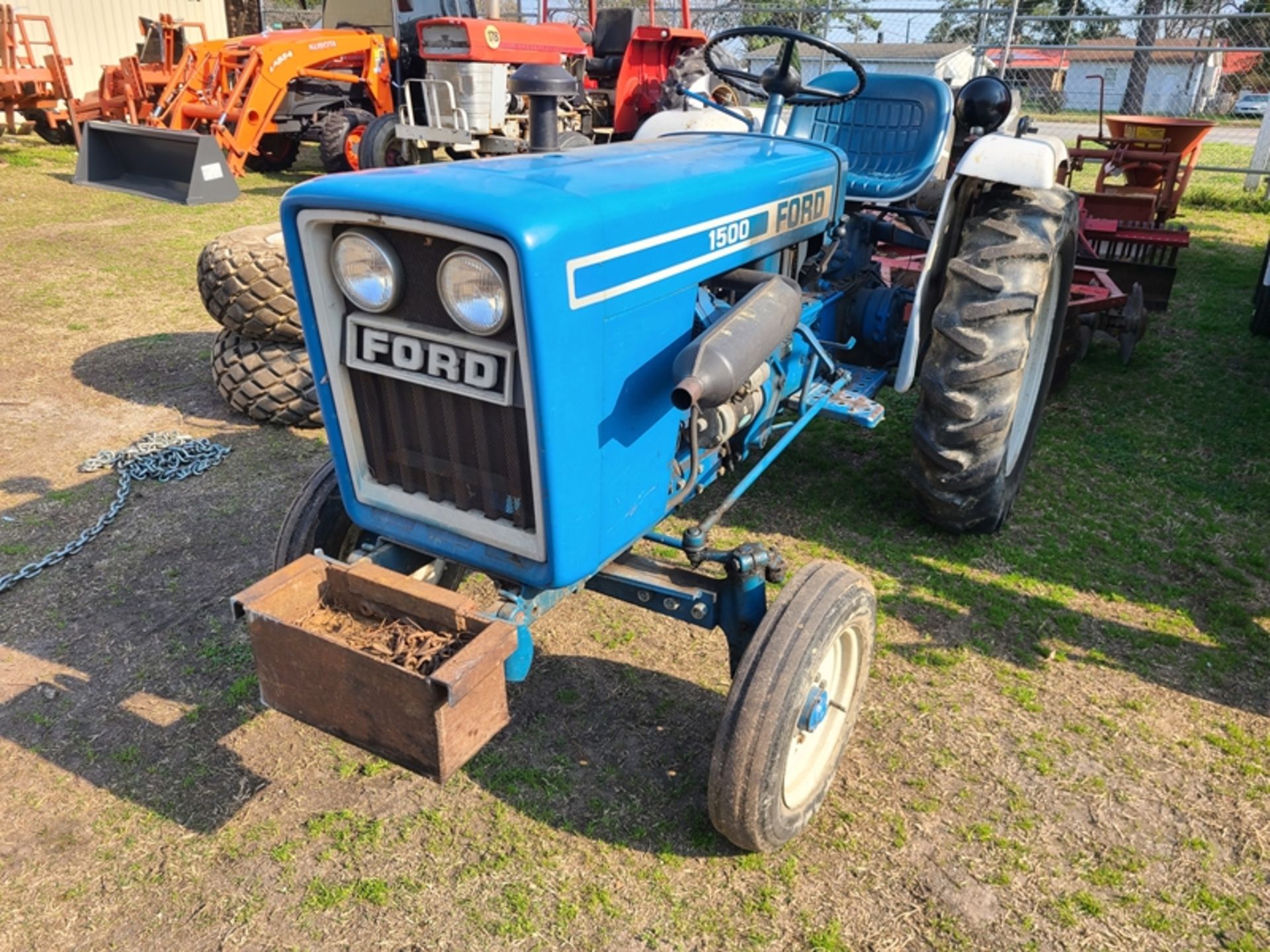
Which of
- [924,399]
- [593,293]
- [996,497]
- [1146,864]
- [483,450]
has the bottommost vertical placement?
[1146,864]

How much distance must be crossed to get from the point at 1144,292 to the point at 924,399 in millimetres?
3571

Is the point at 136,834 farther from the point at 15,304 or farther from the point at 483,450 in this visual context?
the point at 15,304

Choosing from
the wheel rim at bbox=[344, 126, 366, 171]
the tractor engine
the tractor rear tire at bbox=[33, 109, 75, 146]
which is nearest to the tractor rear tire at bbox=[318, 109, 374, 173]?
the wheel rim at bbox=[344, 126, 366, 171]

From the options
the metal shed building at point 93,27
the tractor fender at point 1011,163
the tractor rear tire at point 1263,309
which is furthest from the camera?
the metal shed building at point 93,27

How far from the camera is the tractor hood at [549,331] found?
1.84m

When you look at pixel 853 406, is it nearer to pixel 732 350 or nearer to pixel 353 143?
pixel 732 350

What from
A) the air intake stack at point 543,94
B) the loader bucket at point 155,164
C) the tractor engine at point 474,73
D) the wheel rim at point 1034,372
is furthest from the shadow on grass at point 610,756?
the loader bucket at point 155,164

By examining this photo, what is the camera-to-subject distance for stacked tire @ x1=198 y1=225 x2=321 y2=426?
14.0ft

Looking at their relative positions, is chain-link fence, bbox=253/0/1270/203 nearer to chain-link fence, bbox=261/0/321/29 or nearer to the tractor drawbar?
chain-link fence, bbox=261/0/321/29

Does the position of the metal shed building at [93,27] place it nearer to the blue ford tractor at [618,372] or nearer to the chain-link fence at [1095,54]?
the chain-link fence at [1095,54]

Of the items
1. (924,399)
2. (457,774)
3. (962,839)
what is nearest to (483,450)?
(457,774)

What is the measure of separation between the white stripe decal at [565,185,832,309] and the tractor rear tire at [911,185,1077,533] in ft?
1.81

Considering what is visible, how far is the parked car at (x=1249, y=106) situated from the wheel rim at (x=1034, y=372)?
938 cm

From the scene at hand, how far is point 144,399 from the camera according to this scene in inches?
194
